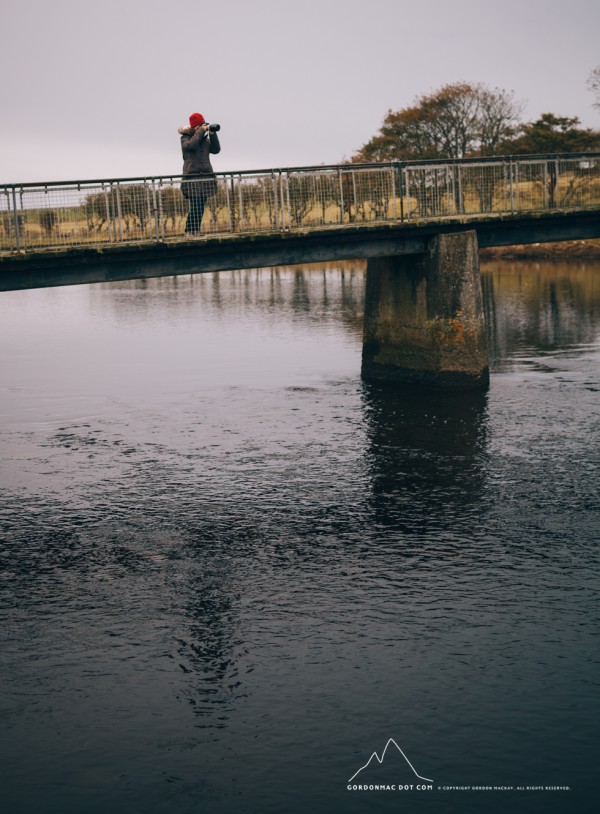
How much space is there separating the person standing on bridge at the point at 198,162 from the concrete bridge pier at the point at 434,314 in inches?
310

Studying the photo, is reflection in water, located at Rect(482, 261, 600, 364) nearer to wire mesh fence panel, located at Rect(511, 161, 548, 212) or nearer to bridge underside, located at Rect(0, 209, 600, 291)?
bridge underside, located at Rect(0, 209, 600, 291)

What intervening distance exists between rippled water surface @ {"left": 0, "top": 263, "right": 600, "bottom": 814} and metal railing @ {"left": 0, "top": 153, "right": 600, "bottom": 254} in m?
5.13

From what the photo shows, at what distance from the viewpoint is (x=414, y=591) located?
1728cm

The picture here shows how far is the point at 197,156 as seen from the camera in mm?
29094

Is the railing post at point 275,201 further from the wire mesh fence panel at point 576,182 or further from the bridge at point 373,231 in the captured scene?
the wire mesh fence panel at point 576,182

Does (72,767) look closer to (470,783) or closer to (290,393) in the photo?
(470,783)

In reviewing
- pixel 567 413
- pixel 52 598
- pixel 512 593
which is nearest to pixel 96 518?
pixel 52 598

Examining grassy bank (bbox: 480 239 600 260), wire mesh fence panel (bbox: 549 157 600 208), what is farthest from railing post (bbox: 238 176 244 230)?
grassy bank (bbox: 480 239 600 260)

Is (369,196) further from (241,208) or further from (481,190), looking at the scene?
(241,208)

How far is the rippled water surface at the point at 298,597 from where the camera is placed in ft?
40.9

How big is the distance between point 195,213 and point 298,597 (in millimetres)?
15183

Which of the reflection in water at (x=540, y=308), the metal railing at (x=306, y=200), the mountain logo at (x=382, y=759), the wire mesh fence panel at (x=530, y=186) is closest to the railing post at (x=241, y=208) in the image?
the metal railing at (x=306, y=200)

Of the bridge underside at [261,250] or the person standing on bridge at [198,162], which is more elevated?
the person standing on bridge at [198,162]

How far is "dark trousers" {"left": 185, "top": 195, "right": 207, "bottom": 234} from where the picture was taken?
97.8 feet
